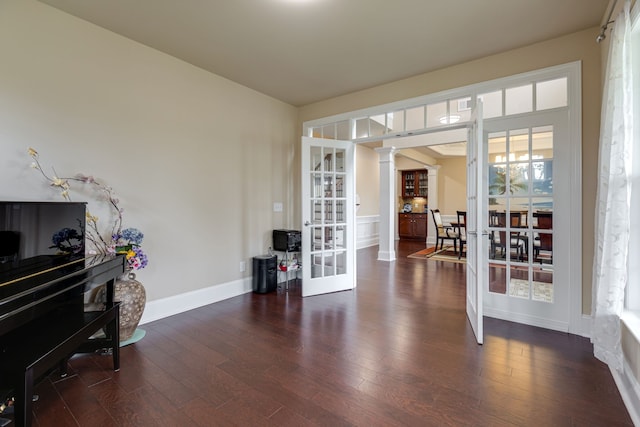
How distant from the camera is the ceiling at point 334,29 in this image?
7.59 ft

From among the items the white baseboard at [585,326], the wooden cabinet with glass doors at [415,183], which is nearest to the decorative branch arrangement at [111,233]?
the white baseboard at [585,326]

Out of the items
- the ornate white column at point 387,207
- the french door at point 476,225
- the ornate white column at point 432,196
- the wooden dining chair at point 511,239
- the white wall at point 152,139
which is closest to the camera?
the white wall at point 152,139

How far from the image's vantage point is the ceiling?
2.31m

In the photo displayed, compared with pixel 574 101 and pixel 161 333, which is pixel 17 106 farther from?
pixel 574 101

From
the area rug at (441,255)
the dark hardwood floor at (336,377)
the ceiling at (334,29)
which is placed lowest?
the dark hardwood floor at (336,377)

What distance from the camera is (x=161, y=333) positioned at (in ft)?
8.87

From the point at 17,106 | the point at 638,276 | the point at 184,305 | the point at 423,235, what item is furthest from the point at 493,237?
the point at 423,235

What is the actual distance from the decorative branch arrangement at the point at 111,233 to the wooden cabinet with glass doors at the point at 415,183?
28.6 feet

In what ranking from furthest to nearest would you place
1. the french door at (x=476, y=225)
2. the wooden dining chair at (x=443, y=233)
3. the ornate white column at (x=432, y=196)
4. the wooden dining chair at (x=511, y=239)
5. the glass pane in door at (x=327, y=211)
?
1. the ornate white column at (x=432, y=196)
2. the wooden dining chair at (x=443, y=233)
3. the glass pane in door at (x=327, y=211)
4. the wooden dining chair at (x=511, y=239)
5. the french door at (x=476, y=225)

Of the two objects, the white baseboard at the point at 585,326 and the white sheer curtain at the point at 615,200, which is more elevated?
the white sheer curtain at the point at 615,200

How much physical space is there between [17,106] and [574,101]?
450 centimetres

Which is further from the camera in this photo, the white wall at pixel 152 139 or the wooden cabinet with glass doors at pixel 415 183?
the wooden cabinet with glass doors at pixel 415 183

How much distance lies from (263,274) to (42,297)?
8.12ft

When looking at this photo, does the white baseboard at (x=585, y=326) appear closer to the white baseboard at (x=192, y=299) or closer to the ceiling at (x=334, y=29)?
the ceiling at (x=334, y=29)
